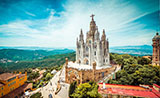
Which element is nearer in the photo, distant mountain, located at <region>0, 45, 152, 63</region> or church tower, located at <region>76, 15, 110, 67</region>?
distant mountain, located at <region>0, 45, 152, 63</region>

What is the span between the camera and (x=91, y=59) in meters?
23.6

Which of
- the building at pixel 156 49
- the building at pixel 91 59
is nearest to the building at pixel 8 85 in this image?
the building at pixel 91 59

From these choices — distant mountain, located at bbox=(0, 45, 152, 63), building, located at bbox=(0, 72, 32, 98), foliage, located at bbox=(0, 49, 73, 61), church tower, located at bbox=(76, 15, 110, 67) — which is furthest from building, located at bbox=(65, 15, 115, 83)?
foliage, located at bbox=(0, 49, 73, 61)

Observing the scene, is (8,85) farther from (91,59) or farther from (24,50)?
(24,50)

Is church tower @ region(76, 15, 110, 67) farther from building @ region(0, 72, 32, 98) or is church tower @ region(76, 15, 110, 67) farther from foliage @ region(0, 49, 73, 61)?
building @ region(0, 72, 32, 98)

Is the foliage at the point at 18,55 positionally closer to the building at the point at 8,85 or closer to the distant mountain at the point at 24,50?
the distant mountain at the point at 24,50

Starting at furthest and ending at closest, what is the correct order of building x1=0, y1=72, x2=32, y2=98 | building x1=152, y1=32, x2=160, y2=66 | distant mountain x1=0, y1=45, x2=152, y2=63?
building x1=152, y1=32, x2=160, y2=66 → distant mountain x1=0, y1=45, x2=152, y2=63 → building x1=0, y1=72, x2=32, y2=98

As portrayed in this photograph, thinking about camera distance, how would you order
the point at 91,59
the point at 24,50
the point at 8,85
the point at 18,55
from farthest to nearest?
the point at 24,50
the point at 18,55
the point at 91,59
the point at 8,85

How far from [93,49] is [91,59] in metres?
3.00

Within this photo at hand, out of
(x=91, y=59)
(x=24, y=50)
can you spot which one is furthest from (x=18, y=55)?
(x=24, y=50)

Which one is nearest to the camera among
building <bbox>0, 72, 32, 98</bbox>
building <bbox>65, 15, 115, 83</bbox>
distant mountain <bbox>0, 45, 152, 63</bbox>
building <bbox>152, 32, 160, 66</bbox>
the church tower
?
building <bbox>0, 72, 32, 98</bbox>

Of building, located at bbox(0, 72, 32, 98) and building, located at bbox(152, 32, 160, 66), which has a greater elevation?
building, located at bbox(152, 32, 160, 66)

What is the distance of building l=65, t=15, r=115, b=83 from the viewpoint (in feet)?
59.4

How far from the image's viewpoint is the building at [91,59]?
1809cm
